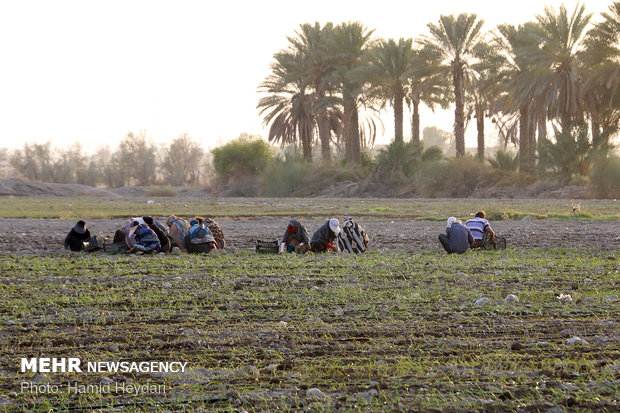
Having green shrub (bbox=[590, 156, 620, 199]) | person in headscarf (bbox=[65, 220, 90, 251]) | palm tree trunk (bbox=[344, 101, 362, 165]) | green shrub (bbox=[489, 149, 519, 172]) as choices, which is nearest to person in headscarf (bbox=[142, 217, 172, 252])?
person in headscarf (bbox=[65, 220, 90, 251])

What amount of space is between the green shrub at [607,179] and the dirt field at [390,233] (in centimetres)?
1526

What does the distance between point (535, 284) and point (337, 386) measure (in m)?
4.39

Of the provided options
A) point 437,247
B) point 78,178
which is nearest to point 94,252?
point 437,247

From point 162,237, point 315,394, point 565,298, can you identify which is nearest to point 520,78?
point 162,237

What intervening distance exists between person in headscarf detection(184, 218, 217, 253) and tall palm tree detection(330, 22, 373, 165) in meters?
32.8

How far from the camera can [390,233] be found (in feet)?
51.3

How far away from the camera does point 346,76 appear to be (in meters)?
43.9

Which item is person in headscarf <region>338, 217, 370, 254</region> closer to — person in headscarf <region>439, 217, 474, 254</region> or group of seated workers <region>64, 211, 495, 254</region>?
group of seated workers <region>64, 211, 495, 254</region>

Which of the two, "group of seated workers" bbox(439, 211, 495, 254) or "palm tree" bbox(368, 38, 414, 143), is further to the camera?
"palm tree" bbox(368, 38, 414, 143)

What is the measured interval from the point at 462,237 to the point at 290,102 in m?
40.2

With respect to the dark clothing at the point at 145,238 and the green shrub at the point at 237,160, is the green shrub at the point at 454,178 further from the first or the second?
the dark clothing at the point at 145,238

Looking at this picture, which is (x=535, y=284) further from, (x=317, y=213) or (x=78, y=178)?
(x=78, y=178)

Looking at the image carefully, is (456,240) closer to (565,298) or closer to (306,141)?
(565,298)

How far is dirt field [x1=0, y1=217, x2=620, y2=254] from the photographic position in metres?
12.9
